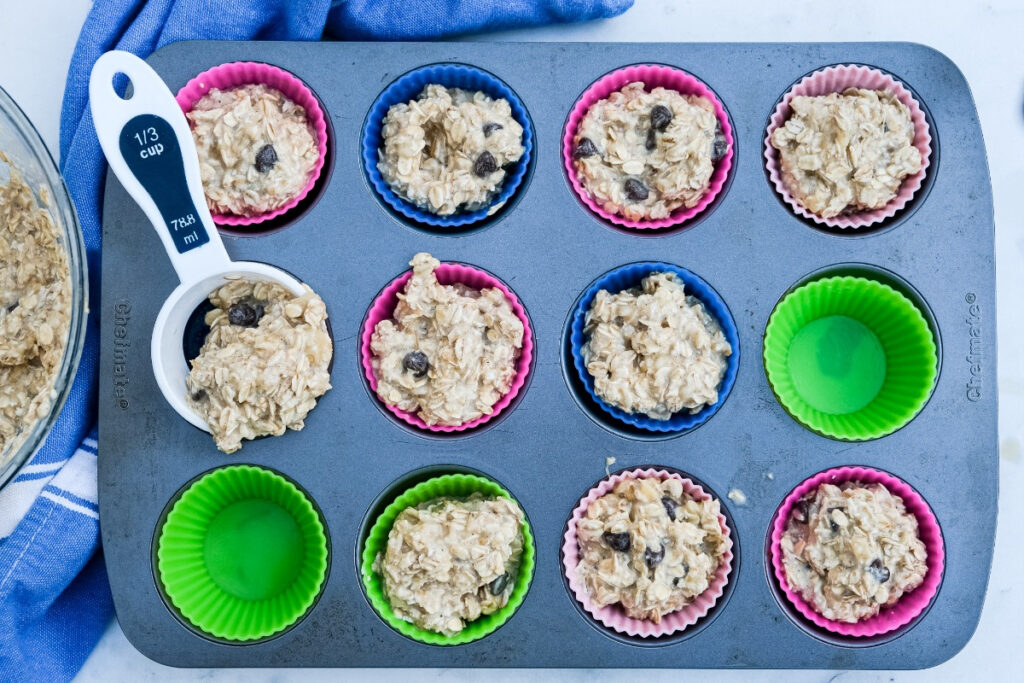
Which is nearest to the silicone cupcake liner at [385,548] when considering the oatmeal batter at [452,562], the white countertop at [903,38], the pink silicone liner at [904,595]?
the oatmeal batter at [452,562]

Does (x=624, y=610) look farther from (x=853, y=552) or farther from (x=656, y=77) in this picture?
(x=656, y=77)

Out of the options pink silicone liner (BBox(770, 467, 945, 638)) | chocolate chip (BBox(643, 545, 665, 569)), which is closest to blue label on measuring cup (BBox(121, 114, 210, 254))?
chocolate chip (BBox(643, 545, 665, 569))

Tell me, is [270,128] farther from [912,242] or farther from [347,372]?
[912,242]

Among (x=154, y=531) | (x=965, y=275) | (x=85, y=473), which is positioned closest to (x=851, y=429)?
(x=965, y=275)

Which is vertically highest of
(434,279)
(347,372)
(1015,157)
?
(1015,157)

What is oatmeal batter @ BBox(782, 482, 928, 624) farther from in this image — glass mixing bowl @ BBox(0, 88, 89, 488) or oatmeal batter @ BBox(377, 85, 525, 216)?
glass mixing bowl @ BBox(0, 88, 89, 488)

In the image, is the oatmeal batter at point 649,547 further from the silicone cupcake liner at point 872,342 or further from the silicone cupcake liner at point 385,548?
the silicone cupcake liner at point 872,342
